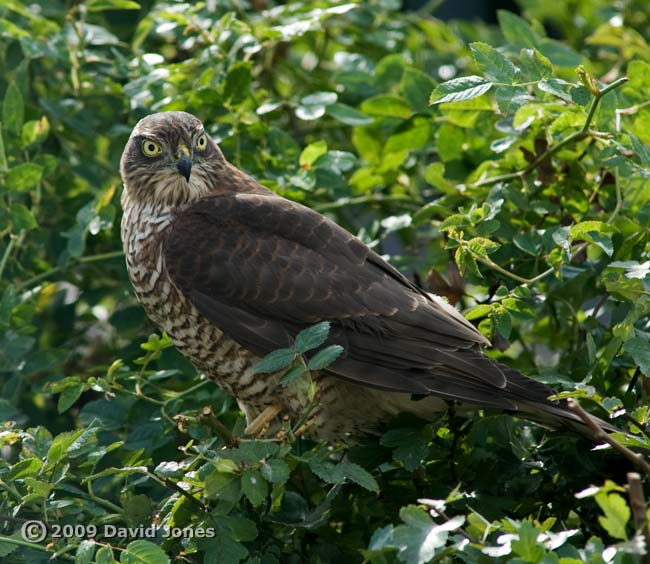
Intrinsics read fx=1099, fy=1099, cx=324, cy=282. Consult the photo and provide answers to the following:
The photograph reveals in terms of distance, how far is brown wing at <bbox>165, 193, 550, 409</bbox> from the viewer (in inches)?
120

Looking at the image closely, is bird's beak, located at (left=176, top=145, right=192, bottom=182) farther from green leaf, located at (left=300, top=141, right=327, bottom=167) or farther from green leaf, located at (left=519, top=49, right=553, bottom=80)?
green leaf, located at (left=519, top=49, right=553, bottom=80)

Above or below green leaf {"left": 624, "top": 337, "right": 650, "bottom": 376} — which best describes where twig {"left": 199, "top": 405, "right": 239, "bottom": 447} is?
below

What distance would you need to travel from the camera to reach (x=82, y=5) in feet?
14.0

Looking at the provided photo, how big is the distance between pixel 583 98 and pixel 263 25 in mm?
1685

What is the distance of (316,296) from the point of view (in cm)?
319

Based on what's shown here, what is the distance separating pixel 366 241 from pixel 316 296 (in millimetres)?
527

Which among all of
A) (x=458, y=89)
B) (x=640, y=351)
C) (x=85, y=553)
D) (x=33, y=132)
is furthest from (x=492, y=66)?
(x=33, y=132)

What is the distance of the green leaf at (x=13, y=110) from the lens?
Result: 3.63 metres

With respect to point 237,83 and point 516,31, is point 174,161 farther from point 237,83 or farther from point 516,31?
point 516,31

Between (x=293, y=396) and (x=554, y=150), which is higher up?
(x=554, y=150)

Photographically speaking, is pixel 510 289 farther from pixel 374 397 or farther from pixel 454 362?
pixel 374 397

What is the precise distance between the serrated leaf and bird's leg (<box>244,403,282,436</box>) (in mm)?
703

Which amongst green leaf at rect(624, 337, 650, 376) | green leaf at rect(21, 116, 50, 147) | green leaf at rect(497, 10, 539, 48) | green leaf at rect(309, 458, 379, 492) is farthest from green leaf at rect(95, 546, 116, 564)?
green leaf at rect(497, 10, 539, 48)

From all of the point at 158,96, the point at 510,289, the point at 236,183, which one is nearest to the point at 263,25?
the point at 158,96
